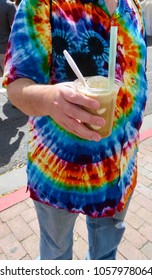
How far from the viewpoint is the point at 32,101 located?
117 cm

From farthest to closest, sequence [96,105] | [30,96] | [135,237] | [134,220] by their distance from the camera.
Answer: [134,220] → [135,237] → [30,96] → [96,105]

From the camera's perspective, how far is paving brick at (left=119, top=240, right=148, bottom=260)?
2.38 meters

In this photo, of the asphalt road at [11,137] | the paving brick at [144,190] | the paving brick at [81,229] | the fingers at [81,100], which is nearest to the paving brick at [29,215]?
the paving brick at [81,229]

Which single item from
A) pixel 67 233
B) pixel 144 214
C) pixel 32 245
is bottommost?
pixel 144 214

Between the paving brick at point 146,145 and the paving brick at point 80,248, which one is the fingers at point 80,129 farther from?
the paving brick at point 146,145

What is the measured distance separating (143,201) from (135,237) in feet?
1.71

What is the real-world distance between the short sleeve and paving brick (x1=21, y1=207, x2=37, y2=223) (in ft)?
5.92

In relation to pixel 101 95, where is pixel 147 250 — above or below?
below

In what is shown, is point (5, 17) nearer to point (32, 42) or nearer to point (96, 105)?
point (32, 42)

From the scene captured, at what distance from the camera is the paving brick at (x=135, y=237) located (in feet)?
8.18

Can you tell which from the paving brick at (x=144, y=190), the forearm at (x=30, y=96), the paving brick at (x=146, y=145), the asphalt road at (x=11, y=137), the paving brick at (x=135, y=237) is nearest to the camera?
the forearm at (x=30, y=96)

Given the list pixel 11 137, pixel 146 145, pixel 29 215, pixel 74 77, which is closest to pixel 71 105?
pixel 74 77

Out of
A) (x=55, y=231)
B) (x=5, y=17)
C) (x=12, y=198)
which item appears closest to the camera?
(x=55, y=231)

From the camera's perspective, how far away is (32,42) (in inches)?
47.1
